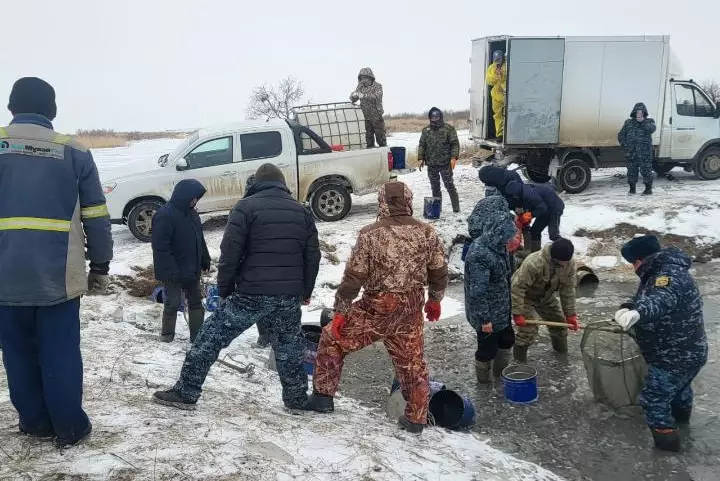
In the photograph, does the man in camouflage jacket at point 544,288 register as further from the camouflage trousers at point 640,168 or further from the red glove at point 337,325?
the camouflage trousers at point 640,168

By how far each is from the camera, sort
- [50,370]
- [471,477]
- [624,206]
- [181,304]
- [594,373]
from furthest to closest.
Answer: [624,206], [181,304], [594,373], [471,477], [50,370]

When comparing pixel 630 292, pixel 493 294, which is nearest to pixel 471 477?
pixel 493 294

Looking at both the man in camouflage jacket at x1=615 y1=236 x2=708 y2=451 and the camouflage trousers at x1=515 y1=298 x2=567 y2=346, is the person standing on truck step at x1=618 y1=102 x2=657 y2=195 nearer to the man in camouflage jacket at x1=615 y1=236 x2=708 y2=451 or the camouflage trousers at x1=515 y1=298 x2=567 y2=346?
the camouflage trousers at x1=515 y1=298 x2=567 y2=346

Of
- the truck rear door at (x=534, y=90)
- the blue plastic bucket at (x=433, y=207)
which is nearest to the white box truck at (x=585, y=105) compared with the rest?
the truck rear door at (x=534, y=90)

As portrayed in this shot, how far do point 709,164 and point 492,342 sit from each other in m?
10.5

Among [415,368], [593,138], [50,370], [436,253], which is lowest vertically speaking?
[415,368]

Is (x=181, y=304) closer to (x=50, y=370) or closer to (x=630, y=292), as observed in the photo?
(x=50, y=370)

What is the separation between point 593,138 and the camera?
12648 millimetres

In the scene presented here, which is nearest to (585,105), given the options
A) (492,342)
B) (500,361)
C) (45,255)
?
(500,361)

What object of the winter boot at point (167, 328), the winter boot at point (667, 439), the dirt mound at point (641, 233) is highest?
the dirt mound at point (641, 233)

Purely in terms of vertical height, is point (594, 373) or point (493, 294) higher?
point (493, 294)

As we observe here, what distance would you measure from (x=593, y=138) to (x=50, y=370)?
1165cm

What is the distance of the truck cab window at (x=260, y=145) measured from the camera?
10422mm

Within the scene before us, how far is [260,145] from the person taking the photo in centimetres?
1050
